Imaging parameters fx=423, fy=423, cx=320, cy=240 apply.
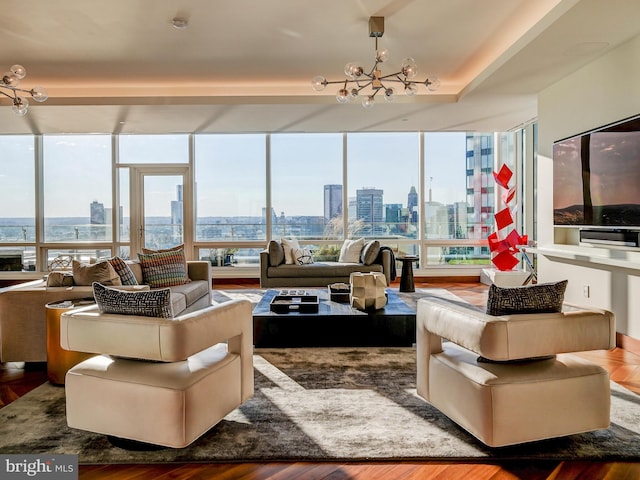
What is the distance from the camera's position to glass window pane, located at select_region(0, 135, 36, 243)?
25.0 ft

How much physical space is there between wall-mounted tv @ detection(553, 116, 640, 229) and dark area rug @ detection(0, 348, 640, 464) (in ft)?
5.53

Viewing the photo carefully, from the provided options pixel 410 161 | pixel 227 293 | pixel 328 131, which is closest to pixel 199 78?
pixel 328 131

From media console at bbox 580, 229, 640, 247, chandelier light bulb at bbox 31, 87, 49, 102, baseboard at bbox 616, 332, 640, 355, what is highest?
chandelier light bulb at bbox 31, 87, 49, 102

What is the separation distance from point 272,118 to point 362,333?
388 centimetres

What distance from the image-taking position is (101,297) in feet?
6.66

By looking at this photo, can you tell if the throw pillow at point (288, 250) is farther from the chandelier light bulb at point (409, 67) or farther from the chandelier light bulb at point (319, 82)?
the chandelier light bulb at point (409, 67)

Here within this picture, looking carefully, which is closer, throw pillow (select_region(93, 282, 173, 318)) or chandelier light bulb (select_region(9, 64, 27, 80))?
throw pillow (select_region(93, 282, 173, 318))

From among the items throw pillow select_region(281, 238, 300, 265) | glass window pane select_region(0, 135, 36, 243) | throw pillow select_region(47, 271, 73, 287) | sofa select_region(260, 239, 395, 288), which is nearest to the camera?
throw pillow select_region(47, 271, 73, 287)

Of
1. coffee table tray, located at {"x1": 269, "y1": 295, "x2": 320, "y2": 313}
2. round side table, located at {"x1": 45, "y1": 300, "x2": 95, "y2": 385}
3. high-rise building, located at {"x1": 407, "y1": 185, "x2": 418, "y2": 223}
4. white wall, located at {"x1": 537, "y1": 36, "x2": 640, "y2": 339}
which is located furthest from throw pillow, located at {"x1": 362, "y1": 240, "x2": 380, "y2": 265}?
round side table, located at {"x1": 45, "y1": 300, "x2": 95, "y2": 385}

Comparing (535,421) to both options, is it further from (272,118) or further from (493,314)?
(272,118)

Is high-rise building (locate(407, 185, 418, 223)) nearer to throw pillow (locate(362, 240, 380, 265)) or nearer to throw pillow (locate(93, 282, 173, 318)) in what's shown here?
throw pillow (locate(362, 240, 380, 265))

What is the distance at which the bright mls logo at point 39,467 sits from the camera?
5.86 ft

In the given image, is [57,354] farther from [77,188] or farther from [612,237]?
[77,188]

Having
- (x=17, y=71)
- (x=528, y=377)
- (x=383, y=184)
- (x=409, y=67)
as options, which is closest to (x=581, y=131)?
(x=409, y=67)
